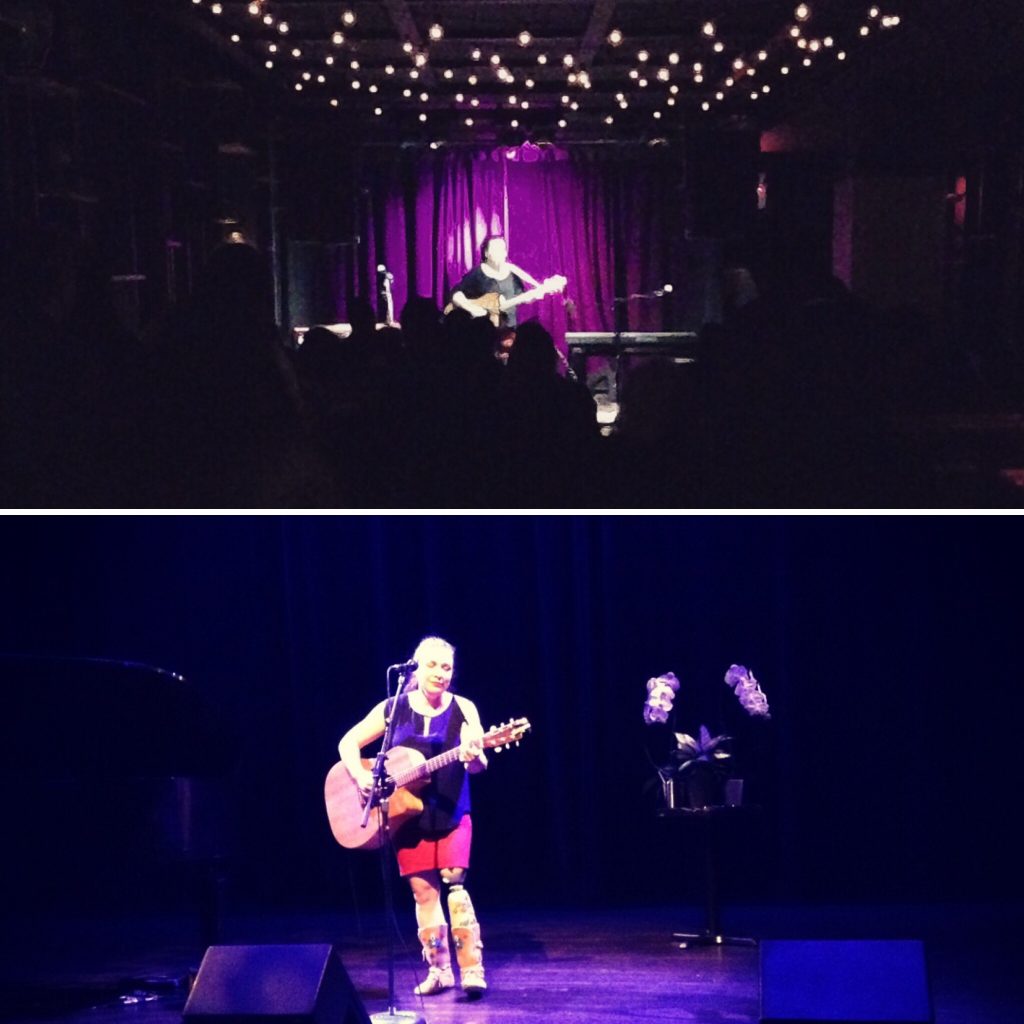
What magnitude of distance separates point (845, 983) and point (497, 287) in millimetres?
2192

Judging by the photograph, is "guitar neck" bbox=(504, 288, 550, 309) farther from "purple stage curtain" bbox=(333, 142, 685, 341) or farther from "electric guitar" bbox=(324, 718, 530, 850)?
"electric guitar" bbox=(324, 718, 530, 850)

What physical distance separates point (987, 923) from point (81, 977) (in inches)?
138

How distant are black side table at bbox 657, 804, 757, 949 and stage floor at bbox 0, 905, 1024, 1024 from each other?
0.04m

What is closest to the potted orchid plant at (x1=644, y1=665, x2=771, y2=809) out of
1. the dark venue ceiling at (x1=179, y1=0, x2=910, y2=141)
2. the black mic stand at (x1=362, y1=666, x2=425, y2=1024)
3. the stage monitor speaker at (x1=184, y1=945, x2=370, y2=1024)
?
the black mic stand at (x1=362, y1=666, x2=425, y2=1024)

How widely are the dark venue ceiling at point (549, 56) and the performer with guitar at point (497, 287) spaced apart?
377 millimetres

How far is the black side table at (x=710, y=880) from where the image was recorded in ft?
19.4

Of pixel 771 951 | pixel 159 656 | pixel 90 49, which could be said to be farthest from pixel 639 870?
pixel 90 49

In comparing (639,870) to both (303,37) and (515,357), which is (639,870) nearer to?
(515,357)

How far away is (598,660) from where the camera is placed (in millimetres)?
6762

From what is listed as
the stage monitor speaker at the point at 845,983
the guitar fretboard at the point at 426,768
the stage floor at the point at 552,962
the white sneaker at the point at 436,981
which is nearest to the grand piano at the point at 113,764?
the guitar fretboard at the point at 426,768

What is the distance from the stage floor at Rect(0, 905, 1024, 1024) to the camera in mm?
5438

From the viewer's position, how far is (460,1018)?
17.6ft

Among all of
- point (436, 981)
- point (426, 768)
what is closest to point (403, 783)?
point (426, 768)

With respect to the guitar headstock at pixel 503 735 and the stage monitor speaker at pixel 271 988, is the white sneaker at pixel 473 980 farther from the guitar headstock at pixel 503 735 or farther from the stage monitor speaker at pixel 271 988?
the stage monitor speaker at pixel 271 988
